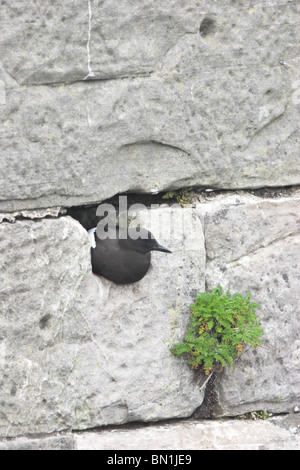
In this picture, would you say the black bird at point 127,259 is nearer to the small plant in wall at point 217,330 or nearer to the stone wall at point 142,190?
the stone wall at point 142,190

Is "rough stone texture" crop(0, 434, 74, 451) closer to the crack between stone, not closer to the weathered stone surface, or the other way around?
the weathered stone surface

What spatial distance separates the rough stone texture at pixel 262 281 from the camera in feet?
12.0

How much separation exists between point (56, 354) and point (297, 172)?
177 centimetres

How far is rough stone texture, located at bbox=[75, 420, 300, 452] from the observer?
3.35 metres

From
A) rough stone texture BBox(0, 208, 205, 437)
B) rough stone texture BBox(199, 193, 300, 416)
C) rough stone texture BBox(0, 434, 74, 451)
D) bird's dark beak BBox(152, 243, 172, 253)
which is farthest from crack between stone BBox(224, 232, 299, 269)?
rough stone texture BBox(0, 434, 74, 451)

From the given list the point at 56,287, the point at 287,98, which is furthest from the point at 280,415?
the point at 287,98

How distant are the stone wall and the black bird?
0.23 feet

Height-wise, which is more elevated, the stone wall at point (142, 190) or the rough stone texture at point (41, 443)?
the stone wall at point (142, 190)

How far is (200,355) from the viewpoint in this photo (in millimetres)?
3469

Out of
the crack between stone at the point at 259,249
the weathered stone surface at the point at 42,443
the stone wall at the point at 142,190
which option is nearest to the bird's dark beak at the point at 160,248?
the stone wall at the point at 142,190

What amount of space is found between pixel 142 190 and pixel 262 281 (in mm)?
909

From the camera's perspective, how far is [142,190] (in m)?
3.46

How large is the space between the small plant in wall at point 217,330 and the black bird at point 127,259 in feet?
1.21

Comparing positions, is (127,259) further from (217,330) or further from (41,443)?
(41,443)
